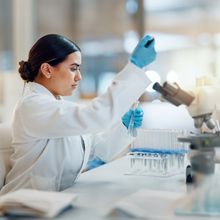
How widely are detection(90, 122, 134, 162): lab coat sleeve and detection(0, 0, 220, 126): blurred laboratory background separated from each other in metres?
1.08

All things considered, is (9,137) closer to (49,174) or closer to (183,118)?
(49,174)

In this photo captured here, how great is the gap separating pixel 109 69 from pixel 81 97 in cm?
37

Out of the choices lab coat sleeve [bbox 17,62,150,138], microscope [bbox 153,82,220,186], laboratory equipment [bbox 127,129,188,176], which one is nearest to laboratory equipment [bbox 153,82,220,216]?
microscope [bbox 153,82,220,186]

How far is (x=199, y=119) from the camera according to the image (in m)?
1.17

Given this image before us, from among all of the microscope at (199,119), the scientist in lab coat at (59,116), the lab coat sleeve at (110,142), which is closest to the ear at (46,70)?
the scientist in lab coat at (59,116)

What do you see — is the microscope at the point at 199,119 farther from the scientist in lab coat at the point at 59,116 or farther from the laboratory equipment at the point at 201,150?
the scientist in lab coat at the point at 59,116

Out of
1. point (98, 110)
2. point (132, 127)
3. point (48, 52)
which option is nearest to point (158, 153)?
point (132, 127)

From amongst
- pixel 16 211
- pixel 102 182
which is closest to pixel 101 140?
pixel 102 182

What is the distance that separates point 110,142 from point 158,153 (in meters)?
0.30

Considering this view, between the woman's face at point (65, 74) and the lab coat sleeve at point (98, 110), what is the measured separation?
232 millimetres

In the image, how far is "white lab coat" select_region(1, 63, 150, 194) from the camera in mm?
1282

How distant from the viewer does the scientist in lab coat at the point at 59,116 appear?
1.29 meters

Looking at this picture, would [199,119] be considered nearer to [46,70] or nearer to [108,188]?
[108,188]

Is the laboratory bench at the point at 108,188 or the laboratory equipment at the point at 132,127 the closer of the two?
the laboratory bench at the point at 108,188
